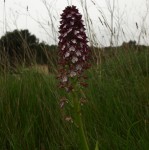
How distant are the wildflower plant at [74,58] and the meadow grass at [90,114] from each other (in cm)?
106

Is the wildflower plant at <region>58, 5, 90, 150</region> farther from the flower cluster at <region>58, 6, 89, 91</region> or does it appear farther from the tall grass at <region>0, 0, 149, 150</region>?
the tall grass at <region>0, 0, 149, 150</region>

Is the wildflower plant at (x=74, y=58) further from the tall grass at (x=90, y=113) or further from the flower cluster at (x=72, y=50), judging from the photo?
the tall grass at (x=90, y=113)

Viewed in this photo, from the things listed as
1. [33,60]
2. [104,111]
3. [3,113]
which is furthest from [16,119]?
[33,60]

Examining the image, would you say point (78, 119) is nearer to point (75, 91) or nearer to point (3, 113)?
point (75, 91)

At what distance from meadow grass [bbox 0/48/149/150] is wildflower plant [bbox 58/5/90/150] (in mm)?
1059

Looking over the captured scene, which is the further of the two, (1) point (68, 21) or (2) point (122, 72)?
(2) point (122, 72)

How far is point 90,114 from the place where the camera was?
12.5 feet

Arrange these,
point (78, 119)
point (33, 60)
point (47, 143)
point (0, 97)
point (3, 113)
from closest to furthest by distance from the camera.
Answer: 1. point (78, 119)
2. point (47, 143)
3. point (3, 113)
4. point (0, 97)
5. point (33, 60)

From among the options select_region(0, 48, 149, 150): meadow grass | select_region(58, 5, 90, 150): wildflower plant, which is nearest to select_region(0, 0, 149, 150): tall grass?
select_region(0, 48, 149, 150): meadow grass

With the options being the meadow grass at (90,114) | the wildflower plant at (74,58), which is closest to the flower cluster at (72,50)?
the wildflower plant at (74,58)

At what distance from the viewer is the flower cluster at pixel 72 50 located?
2006mm

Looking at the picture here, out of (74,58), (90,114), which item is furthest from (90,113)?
(74,58)

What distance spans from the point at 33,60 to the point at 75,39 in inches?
141

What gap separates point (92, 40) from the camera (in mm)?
5172
